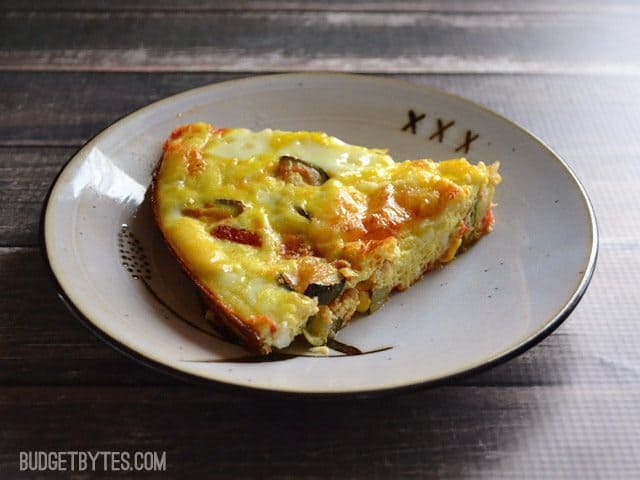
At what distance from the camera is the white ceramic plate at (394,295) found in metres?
1.74

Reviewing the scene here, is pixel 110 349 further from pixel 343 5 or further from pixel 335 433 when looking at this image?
pixel 343 5

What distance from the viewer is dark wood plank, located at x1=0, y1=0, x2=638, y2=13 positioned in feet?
11.7

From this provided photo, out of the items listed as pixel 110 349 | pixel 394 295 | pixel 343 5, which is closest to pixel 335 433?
pixel 394 295

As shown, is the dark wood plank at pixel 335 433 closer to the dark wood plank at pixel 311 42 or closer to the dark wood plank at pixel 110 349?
the dark wood plank at pixel 110 349

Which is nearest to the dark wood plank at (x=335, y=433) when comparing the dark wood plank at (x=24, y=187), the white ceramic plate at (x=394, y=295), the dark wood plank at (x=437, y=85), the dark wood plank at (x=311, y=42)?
the white ceramic plate at (x=394, y=295)

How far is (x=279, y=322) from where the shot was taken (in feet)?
5.94

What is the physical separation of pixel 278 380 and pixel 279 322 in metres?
0.18

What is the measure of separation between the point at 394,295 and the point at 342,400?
571mm

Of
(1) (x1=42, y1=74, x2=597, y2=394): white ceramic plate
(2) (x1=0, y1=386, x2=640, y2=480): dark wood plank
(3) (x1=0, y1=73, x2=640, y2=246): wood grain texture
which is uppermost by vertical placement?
(1) (x1=42, y1=74, x2=597, y2=394): white ceramic plate

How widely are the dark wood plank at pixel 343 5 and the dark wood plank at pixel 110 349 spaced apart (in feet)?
5.54

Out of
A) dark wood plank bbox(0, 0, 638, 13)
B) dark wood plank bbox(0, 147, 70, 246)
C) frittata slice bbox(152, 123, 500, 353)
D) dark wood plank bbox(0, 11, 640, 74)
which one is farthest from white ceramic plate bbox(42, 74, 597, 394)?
dark wood plank bbox(0, 0, 638, 13)

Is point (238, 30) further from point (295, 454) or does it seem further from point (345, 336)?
point (295, 454)

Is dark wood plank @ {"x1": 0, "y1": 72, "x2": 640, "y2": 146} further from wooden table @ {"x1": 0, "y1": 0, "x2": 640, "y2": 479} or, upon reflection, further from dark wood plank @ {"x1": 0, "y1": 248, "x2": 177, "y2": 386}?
dark wood plank @ {"x1": 0, "y1": 248, "x2": 177, "y2": 386}

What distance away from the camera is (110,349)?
1.95 meters
